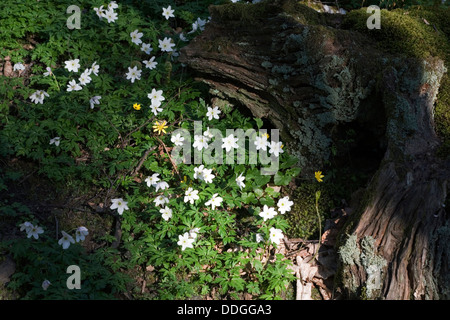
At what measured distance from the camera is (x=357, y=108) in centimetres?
405

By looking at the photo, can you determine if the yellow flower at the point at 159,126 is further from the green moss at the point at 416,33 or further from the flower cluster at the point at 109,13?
the green moss at the point at 416,33

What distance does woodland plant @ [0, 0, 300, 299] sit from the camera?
3.44 metres

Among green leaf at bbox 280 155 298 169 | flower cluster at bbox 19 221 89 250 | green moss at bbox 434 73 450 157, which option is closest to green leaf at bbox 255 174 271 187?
green leaf at bbox 280 155 298 169

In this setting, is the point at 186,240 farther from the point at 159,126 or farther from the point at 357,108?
the point at 357,108

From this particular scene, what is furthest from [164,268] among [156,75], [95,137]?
[156,75]

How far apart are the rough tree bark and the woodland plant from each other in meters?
0.32

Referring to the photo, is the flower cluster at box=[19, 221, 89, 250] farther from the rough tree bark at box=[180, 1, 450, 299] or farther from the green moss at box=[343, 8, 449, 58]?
the green moss at box=[343, 8, 449, 58]

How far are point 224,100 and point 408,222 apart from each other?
6.94 ft

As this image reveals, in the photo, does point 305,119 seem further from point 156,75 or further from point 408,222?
point 156,75

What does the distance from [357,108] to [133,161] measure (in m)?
2.16

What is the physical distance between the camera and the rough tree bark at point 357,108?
10.4 ft

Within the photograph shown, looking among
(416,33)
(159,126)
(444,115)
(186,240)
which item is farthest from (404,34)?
(186,240)

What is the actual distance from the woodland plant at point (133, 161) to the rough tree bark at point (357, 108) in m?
0.32

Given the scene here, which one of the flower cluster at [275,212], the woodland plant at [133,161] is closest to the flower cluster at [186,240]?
the woodland plant at [133,161]
